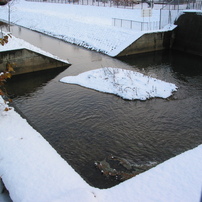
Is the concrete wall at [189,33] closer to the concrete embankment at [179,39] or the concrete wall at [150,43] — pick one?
the concrete embankment at [179,39]

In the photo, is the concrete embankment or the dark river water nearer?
the dark river water

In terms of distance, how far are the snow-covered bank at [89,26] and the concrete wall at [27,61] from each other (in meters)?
7.22

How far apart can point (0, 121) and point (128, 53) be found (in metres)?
17.7

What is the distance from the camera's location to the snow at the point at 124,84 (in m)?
15.9

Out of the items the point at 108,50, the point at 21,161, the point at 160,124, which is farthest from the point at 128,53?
the point at 21,161

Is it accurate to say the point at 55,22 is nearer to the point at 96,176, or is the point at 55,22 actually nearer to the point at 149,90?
the point at 149,90

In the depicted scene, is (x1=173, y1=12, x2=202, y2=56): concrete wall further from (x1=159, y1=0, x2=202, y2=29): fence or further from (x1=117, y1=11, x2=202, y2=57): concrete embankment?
(x1=159, y1=0, x2=202, y2=29): fence

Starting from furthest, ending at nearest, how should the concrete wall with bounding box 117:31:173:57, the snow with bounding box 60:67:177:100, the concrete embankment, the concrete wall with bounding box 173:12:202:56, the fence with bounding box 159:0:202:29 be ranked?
the fence with bounding box 159:0:202:29 → the concrete wall with bounding box 173:12:202:56 → the concrete embankment → the concrete wall with bounding box 117:31:173:57 → the snow with bounding box 60:67:177:100

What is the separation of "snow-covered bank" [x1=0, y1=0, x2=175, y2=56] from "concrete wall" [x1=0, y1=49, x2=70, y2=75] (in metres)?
7.22

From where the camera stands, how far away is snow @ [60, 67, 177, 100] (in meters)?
15.9

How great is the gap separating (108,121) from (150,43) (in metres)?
16.6

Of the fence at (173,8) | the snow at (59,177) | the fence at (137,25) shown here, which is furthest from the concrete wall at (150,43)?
the snow at (59,177)

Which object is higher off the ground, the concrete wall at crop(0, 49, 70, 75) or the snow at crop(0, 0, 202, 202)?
the concrete wall at crop(0, 49, 70, 75)

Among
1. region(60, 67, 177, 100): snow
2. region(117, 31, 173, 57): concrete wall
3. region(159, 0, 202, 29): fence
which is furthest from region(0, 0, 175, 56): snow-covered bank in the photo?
region(60, 67, 177, 100): snow
